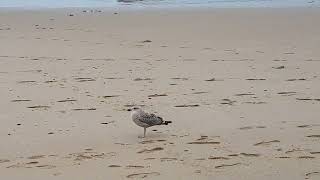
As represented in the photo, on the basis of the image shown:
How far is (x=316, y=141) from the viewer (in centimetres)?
499

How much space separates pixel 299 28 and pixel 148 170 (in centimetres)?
1018

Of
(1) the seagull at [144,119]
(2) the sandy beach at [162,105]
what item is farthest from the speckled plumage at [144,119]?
(2) the sandy beach at [162,105]

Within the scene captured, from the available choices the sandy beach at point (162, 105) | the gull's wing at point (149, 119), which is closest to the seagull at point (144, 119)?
the gull's wing at point (149, 119)

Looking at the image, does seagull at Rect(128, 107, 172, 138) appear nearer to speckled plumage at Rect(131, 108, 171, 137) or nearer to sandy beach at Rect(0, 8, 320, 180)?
speckled plumage at Rect(131, 108, 171, 137)

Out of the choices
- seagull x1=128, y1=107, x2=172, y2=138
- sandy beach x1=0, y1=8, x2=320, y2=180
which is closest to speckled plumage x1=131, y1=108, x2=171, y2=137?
seagull x1=128, y1=107, x2=172, y2=138

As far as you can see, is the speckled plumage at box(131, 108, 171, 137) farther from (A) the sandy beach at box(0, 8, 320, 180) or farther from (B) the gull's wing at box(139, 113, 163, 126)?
(A) the sandy beach at box(0, 8, 320, 180)

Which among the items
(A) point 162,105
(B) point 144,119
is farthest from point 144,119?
(A) point 162,105

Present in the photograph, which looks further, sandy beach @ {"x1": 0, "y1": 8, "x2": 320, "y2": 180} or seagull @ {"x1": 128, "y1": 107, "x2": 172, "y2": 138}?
seagull @ {"x1": 128, "y1": 107, "x2": 172, "y2": 138}

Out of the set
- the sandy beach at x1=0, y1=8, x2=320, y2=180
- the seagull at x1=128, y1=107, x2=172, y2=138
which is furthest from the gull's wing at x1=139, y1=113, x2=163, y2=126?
the sandy beach at x1=0, y1=8, x2=320, y2=180

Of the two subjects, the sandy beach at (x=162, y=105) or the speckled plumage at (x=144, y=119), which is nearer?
the sandy beach at (x=162, y=105)

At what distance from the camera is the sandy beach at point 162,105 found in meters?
4.42

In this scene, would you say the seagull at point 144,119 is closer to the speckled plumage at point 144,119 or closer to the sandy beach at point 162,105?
the speckled plumage at point 144,119

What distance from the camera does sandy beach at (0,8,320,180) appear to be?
14.5 feet

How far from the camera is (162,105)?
20.8 feet
